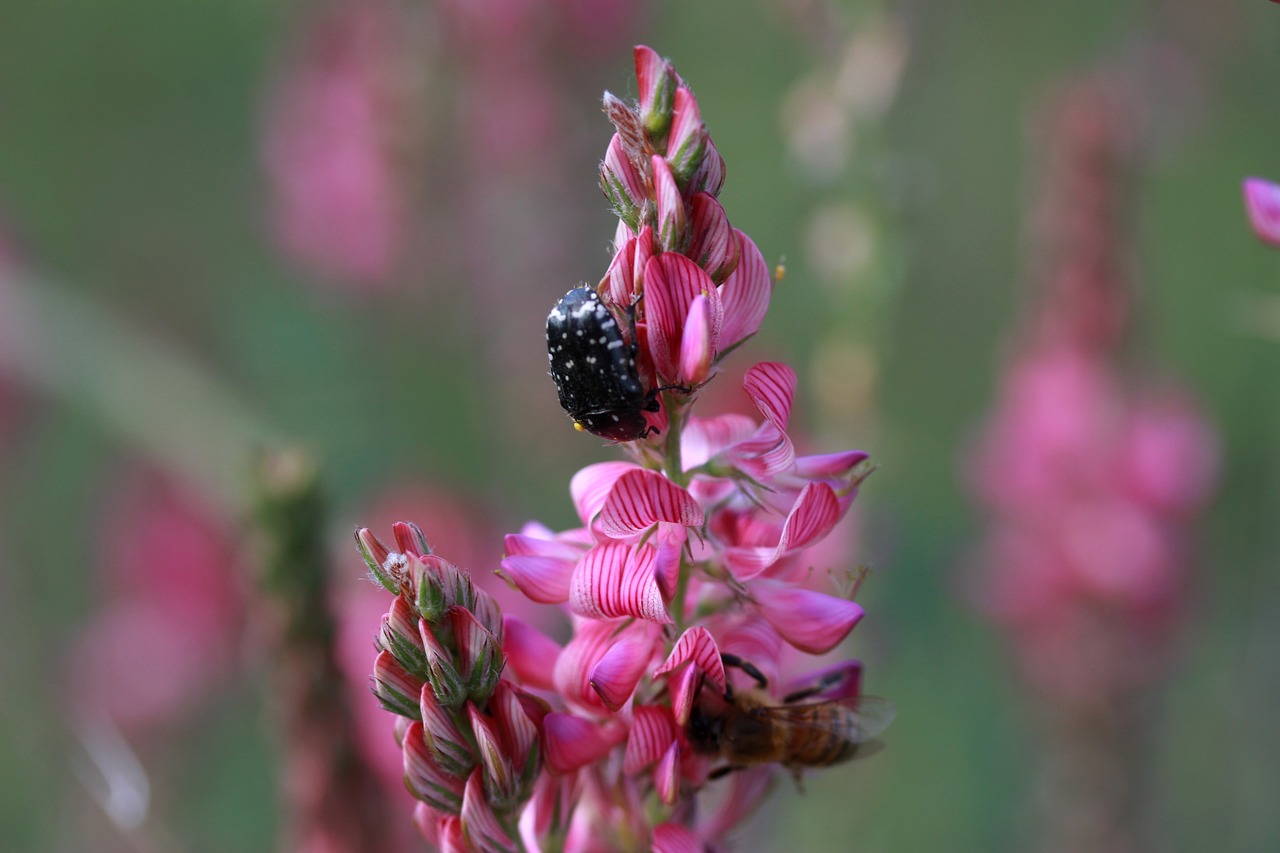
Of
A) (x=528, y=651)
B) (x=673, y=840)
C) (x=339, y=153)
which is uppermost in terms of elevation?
(x=339, y=153)

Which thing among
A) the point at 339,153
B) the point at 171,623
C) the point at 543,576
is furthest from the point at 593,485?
the point at 339,153

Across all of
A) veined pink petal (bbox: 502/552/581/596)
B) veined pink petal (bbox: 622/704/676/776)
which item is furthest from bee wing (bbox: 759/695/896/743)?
veined pink petal (bbox: 502/552/581/596)

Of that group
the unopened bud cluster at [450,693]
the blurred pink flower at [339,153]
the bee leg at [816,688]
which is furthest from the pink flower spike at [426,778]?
the blurred pink flower at [339,153]

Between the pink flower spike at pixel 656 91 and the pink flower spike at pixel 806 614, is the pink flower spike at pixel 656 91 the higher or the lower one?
the higher one

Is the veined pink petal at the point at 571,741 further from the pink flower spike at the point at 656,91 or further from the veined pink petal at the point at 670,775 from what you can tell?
the pink flower spike at the point at 656,91

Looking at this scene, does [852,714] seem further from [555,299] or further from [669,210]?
[555,299]

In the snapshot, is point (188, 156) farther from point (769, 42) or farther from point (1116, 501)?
point (1116, 501)
